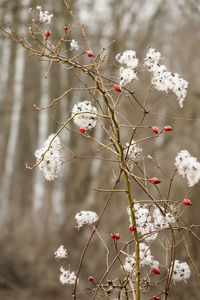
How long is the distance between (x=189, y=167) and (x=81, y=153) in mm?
6501

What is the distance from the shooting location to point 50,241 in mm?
7828

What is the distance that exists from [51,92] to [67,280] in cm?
905

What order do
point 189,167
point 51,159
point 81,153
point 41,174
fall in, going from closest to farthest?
point 189,167
point 51,159
point 81,153
point 41,174

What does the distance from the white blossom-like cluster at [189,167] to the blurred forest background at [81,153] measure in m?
2.46

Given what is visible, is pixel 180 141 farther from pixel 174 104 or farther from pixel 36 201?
pixel 36 201

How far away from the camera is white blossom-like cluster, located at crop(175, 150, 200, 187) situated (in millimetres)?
1447

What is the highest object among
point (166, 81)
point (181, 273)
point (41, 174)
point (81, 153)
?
point (41, 174)

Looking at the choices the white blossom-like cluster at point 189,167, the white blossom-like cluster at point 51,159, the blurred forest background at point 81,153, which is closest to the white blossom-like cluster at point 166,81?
the white blossom-like cluster at point 189,167

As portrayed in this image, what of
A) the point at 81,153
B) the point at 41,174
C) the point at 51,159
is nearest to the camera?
the point at 51,159

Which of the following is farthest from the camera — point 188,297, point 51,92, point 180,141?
point 51,92

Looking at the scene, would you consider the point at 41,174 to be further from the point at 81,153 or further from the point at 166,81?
the point at 166,81

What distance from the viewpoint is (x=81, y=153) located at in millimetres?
7926

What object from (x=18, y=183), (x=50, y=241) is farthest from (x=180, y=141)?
(x=18, y=183)

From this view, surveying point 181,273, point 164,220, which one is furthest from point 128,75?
point 181,273
